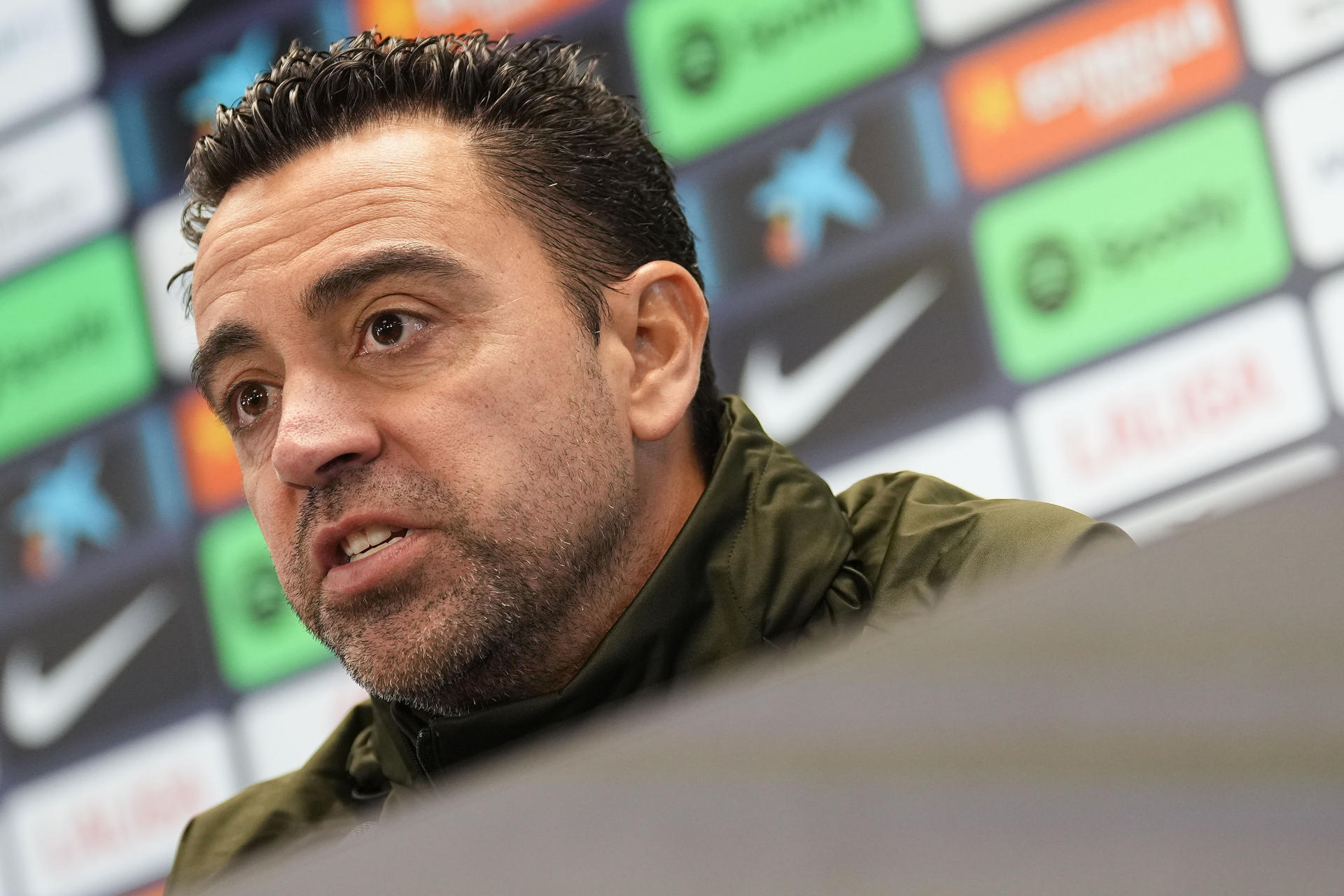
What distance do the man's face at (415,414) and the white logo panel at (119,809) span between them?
1127mm

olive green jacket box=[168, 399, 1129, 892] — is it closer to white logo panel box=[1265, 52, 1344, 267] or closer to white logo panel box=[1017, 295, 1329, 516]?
white logo panel box=[1017, 295, 1329, 516]

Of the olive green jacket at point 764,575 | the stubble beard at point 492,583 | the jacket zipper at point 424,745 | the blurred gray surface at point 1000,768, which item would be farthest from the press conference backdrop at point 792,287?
the blurred gray surface at point 1000,768

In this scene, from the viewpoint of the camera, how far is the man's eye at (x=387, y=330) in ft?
3.18

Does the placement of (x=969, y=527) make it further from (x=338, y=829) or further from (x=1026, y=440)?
(x=1026, y=440)

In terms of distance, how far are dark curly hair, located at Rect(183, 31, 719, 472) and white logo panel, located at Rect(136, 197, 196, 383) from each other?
1.05 meters

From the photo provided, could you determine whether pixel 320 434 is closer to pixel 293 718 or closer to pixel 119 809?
pixel 293 718

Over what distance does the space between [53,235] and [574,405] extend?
60.9 inches

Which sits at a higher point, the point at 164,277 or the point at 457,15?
the point at 457,15

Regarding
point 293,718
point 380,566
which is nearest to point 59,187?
point 293,718

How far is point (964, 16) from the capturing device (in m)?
1.75

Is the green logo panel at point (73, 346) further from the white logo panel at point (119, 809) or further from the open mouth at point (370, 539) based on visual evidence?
the open mouth at point (370, 539)

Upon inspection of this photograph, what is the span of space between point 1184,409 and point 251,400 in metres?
0.99

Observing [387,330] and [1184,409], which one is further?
[1184,409]

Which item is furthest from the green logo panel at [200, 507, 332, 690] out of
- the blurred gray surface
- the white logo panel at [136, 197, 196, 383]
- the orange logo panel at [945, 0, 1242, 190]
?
the blurred gray surface
